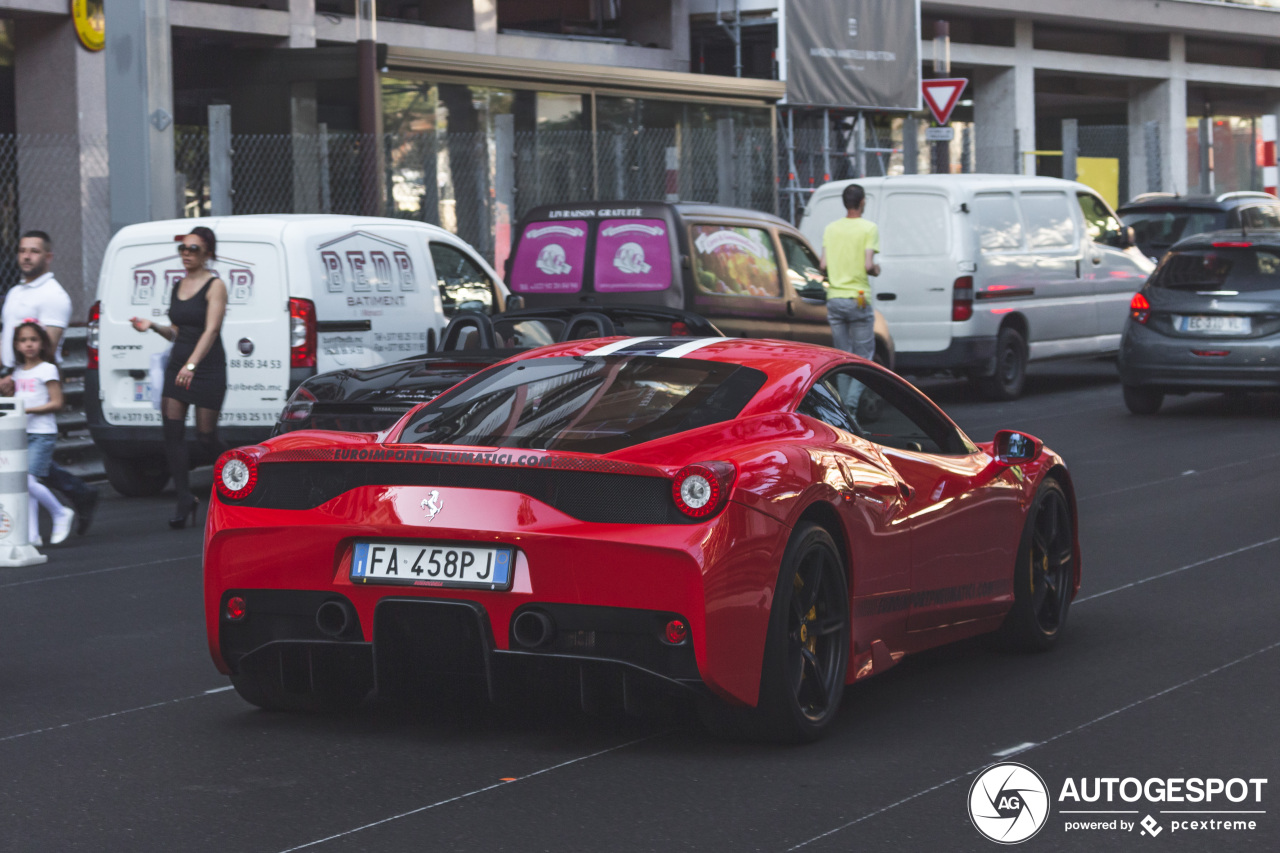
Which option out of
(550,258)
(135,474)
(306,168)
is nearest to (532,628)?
(135,474)

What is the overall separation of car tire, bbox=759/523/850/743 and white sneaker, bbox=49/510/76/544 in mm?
6268

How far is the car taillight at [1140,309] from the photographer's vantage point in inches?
643

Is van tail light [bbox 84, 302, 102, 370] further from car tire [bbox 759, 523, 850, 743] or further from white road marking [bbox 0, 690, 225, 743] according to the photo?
car tire [bbox 759, 523, 850, 743]

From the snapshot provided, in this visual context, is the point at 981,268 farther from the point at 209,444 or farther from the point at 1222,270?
the point at 209,444

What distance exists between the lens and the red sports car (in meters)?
5.14

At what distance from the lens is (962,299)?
17.6m

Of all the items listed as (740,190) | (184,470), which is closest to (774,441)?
(184,470)

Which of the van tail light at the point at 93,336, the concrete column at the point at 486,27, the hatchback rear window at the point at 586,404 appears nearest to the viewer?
the hatchback rear window at the point at 586,404

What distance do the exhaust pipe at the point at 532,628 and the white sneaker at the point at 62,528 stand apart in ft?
20.1

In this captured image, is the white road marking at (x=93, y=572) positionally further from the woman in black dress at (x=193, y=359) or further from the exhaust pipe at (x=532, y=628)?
the exhaust pipe at (x=532, y=628)

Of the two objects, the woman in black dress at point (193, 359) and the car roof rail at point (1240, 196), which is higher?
the car roof rail at point (1240, 196)

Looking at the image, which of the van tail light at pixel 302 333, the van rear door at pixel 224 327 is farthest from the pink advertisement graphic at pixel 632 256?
the van rear door at pixel 224 327

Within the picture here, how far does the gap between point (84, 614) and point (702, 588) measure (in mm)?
4072

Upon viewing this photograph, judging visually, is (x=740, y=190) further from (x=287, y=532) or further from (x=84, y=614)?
(x=287, y=532)
